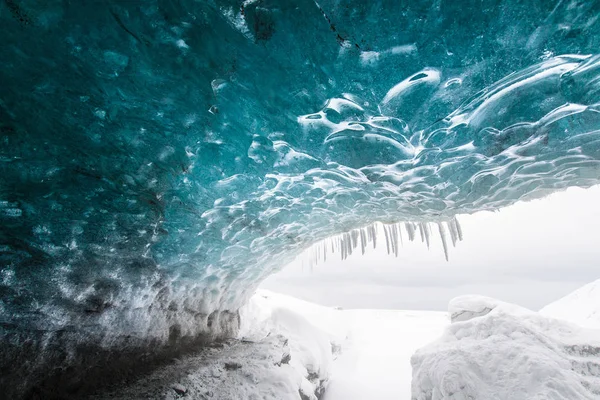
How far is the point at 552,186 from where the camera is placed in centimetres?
626

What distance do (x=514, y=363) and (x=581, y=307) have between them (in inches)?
507

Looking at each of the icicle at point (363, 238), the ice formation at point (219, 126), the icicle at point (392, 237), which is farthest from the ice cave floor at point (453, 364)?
the icicle at point (363, 238)

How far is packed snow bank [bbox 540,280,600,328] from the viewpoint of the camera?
12.2 m

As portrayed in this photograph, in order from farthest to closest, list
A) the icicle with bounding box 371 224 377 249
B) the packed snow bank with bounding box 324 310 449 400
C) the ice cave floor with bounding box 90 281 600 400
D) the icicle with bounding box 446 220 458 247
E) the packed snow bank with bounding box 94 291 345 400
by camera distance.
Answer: the packed snow bank with bounding box 324 310 449 400
the icicle with bounding box 371 224 377 249
the icicle with bounding box 446 220 458 247
the packed snow bank with bounding box 94 291 345 400
the ice cave floor with bounding box 90 281 600 400

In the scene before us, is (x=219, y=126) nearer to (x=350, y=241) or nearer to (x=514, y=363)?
(x=514, y=363)

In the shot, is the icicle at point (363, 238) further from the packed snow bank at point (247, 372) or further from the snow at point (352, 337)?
the snow at point (352, 337)

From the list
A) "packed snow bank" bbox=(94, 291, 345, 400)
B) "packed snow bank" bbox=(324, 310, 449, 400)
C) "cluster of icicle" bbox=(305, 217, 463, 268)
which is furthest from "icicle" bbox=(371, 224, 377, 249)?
"packed snow bank" bbox=(324, 310, 449, 400)

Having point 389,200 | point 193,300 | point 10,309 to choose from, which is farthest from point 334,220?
point 10,309

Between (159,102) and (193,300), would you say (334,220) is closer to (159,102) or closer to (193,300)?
(193,300)

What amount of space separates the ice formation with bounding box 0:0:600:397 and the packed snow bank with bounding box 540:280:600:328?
10.4m

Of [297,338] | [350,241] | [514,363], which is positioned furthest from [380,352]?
[514,363]

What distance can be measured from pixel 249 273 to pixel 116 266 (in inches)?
197

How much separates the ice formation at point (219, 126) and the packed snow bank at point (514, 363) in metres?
3.22

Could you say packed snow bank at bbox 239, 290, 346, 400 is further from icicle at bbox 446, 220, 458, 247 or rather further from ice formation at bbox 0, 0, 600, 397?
icicle at bbox 446, 220, 458, 247
